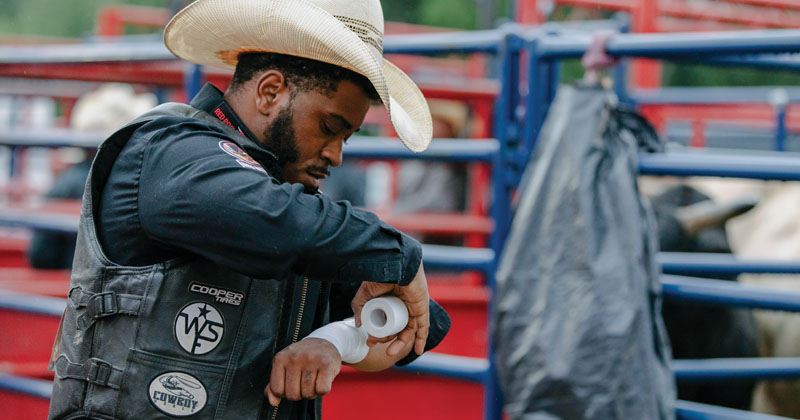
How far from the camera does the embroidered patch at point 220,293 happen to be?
1492mm

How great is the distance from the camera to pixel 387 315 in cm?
158

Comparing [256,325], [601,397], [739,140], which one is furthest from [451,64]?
[256,325]

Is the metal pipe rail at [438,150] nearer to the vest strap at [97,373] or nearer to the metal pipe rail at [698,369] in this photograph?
the metal pipe rail at [698,369]

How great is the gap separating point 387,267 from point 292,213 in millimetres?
204

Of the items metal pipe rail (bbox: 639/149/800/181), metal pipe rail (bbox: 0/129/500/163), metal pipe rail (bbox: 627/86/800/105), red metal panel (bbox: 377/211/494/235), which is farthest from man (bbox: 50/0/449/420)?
metal pipe rail (bbox: 627/86/800/105)

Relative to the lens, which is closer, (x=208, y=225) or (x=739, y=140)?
(x=208, y=225)

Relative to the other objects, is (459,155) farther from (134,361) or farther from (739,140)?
(739,140)

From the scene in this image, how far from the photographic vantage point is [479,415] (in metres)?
3.68

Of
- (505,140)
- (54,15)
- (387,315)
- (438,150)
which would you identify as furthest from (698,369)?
(54,15)

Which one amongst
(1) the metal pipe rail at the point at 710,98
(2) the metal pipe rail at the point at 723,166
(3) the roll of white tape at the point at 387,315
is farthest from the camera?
(1) the metal pipe rail at the point at 710,98

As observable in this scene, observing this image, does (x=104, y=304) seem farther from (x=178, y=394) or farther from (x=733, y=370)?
(x=733, y=370)

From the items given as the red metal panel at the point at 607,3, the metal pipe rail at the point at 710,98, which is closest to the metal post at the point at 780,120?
the metal pipe rail at the point at 710,98

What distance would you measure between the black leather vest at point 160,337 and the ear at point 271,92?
0.19 m

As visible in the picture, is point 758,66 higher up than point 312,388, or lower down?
higher up
